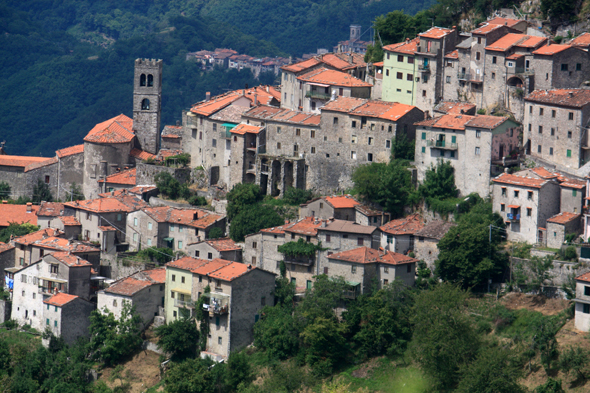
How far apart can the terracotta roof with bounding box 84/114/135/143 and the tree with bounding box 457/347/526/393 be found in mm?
39467

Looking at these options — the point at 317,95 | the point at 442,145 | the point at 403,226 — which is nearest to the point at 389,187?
the point at 403,226

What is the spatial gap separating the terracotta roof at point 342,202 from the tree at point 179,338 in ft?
38.6

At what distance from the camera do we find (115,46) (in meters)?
159

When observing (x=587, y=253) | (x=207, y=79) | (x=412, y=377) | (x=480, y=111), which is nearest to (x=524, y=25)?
(x=480, y=111)

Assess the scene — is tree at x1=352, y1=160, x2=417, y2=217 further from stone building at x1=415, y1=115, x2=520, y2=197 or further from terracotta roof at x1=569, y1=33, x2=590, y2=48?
terracotta roof at x1=569, y1=33, x2=590, y2=48

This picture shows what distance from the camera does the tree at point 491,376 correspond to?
5106 cm

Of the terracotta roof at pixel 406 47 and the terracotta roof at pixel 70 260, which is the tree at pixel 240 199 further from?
the terracotta roof at pixel 406 47

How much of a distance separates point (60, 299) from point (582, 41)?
122ft

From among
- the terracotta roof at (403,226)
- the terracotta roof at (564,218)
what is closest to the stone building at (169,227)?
the terracotta roof at (403,226)

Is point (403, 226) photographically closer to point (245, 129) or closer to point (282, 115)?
point (282, 115)

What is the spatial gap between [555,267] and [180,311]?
22067mm

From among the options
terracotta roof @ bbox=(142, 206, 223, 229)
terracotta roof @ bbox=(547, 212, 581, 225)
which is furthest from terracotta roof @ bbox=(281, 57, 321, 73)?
terracotta roof @ bbox=(547, 212, 581, 225)

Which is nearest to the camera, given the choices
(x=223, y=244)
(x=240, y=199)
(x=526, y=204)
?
(x=526, y=204)

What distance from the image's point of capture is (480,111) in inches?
2825
